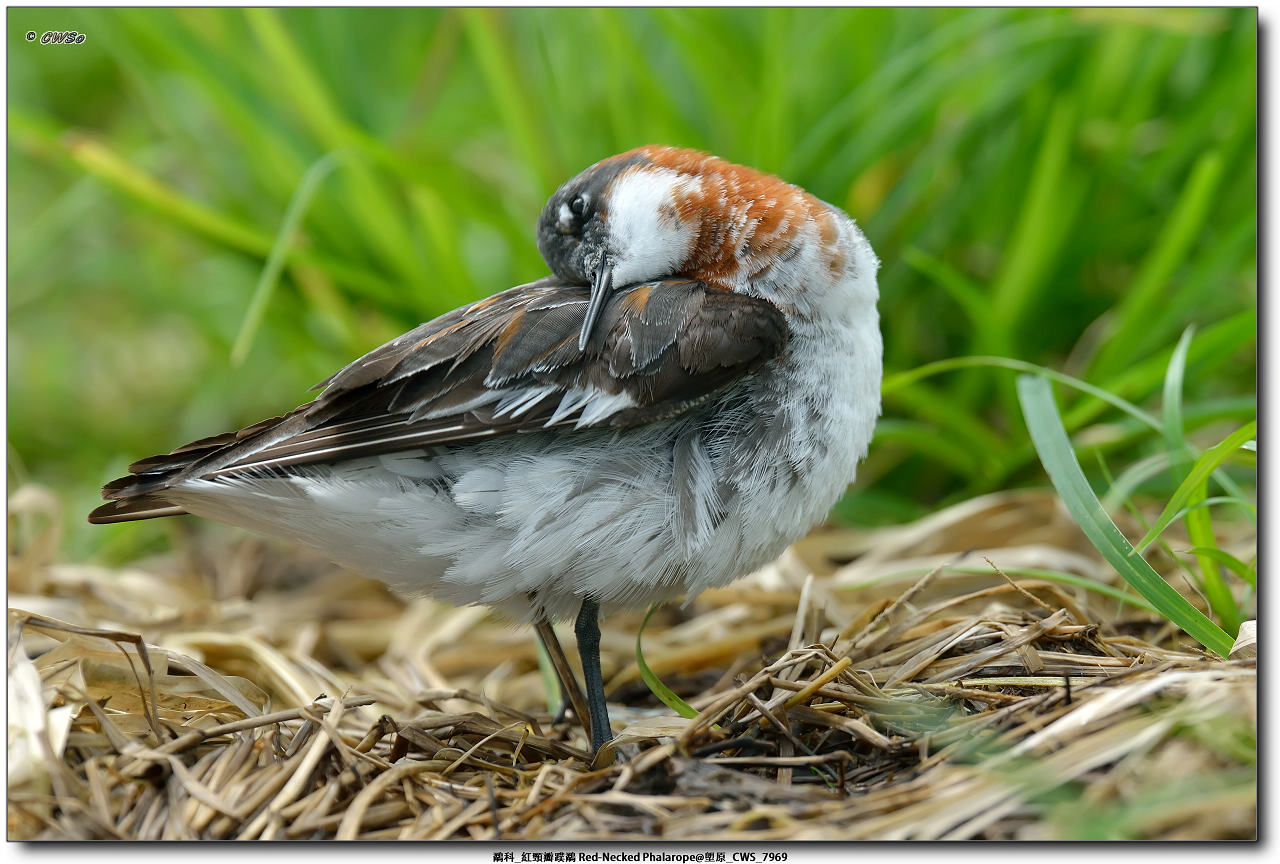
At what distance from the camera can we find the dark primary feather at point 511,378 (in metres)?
1.81

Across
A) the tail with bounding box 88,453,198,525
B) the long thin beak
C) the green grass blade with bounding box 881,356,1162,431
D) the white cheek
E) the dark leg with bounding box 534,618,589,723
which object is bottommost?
the dark leg with bounding box 534,618,589,723

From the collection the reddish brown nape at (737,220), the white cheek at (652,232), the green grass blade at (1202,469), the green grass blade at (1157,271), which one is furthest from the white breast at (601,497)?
the green grass blade at (1157,271)

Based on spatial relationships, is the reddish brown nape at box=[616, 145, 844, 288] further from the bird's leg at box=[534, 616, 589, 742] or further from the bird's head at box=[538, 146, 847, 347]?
the bird's leg at box=[534, 616, 589, 742]

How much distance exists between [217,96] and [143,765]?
2196mm

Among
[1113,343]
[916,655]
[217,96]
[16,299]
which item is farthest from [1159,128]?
[16,299]

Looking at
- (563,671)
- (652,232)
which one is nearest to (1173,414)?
(652,232)

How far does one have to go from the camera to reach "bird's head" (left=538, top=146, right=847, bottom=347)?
1978 millimetres

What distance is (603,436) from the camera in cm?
184

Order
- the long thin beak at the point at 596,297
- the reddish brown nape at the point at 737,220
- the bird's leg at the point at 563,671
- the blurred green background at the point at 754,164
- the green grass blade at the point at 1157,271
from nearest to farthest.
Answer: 1. the long thin beak at the point at 596,297
2. the reddish brown nape at the point at 737,220
3. the bird's leg at the point at 563,671
4. the green grass blade at the point at 1157,271
5. the blurred green background at the point at 754,164

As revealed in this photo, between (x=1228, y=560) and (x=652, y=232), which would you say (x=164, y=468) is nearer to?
(x=652, y=232)

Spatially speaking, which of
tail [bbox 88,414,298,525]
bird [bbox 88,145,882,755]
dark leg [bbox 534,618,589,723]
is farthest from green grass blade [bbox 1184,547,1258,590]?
tail [bbox 88,414,298,525]

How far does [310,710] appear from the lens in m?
1.79

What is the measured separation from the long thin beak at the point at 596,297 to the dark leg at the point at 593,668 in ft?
1.58

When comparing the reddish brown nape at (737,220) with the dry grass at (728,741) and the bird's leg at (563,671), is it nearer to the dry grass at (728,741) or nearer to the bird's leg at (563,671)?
the dry grass at (728,741)
